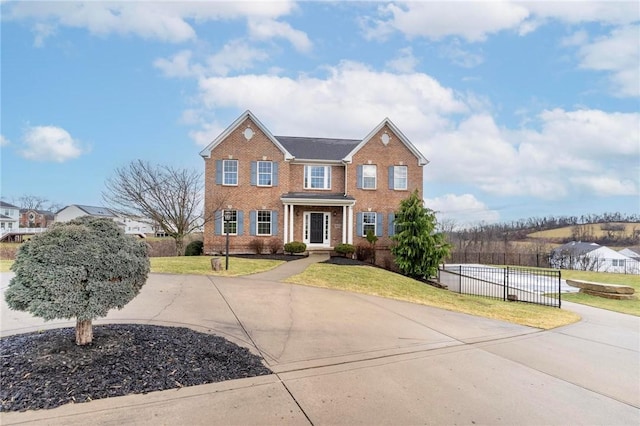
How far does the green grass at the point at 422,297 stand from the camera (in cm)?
914

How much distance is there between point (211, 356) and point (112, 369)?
1.21 m

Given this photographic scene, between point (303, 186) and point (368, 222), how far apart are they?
486 cm

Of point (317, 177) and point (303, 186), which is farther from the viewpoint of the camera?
point (317, 177)

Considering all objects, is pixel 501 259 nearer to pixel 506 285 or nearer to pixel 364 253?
pixel 364 253

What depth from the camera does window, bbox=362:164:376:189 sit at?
852 inches

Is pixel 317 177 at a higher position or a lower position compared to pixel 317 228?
higher

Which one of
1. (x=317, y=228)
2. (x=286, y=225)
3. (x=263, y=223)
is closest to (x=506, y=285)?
(x=317, y=228)

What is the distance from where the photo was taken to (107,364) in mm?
4090

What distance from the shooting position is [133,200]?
66.6 feet

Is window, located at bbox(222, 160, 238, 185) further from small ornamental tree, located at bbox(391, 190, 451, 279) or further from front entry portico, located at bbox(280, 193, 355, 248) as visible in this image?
small ornamental tree, located at bbox(391, 190, 451, 279)

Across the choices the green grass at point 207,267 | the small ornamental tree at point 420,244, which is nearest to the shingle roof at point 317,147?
the small ornamental tree at point 420,244

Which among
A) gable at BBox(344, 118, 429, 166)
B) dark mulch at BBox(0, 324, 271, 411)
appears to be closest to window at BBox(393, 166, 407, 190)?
gable at BBox(344, 118, 429, 166)

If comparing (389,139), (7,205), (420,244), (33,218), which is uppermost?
(389,139)

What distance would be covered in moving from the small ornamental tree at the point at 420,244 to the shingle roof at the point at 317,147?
21.6 ft
